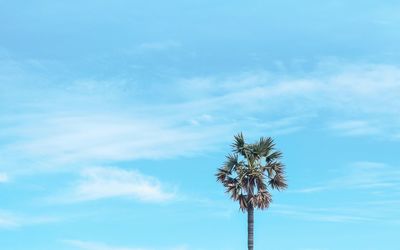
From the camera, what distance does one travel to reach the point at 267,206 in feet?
381

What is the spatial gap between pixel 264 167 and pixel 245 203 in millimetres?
4441

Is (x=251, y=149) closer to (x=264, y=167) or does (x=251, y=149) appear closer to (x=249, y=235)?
(x=264, y=167)

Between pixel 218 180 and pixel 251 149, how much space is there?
4537 millimetres

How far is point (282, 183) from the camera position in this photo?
119 m

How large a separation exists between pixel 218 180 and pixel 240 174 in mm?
2336

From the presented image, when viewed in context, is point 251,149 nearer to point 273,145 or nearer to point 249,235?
point 273,145

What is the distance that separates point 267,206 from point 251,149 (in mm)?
6539

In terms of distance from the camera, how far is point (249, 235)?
113125 mm

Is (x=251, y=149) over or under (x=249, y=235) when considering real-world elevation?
over

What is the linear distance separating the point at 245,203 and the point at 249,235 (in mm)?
4613

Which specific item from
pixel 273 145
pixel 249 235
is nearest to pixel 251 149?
pixel 273 145

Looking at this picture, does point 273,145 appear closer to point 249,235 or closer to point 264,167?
point 264,167

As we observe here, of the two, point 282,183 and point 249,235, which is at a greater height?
point 282,183

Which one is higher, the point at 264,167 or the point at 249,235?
the point at 264,167
